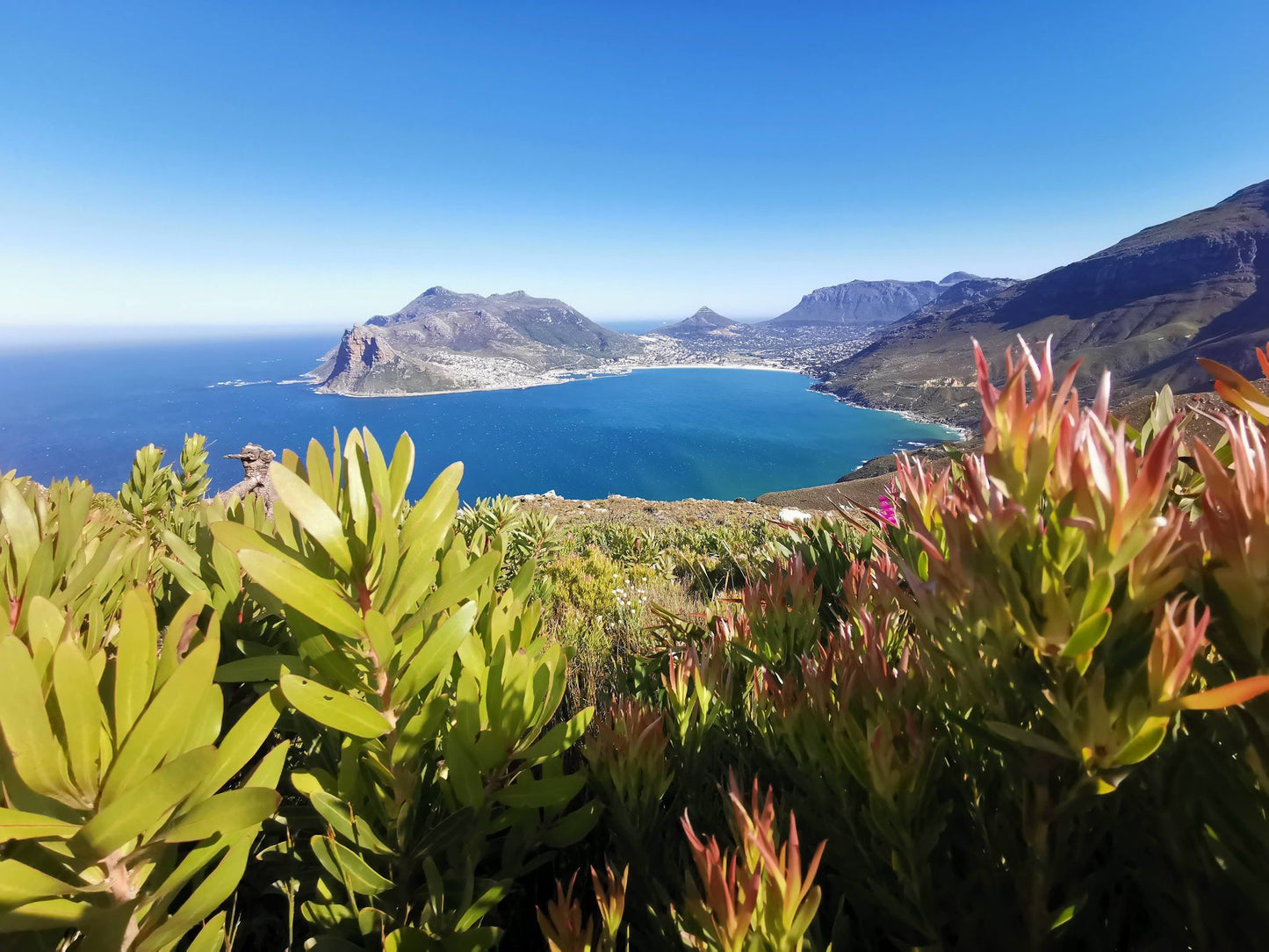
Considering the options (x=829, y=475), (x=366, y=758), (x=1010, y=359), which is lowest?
(x=829, y=475)

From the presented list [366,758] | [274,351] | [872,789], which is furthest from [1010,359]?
[274,351]

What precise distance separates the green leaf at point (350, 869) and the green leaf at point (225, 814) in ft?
0.67

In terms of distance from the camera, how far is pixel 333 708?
0.64m

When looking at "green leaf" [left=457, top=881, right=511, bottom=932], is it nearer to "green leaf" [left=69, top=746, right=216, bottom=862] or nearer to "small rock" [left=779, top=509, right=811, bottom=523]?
"green leaf" [left=69, top=746, right=216, bottom=862]

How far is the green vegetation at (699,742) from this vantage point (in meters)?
0.47

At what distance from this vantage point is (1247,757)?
1.62 feet

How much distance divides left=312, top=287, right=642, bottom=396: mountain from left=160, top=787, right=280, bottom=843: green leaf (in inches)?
4549

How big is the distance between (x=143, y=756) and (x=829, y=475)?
60.7 m

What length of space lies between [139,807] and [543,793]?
19.1 inches

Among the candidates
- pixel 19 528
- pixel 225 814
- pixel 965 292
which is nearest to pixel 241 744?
pixel 225 814

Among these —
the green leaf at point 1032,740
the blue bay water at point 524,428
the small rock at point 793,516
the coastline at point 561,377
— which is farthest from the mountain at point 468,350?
the green leaf at point 1032,740

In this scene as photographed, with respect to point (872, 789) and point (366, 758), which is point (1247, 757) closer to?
point (872, 789)

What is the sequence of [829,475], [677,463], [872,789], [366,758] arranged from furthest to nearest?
[677,463], [829,475], [366,758], [872,789]

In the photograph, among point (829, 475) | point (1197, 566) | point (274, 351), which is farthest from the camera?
point (274, 351)
